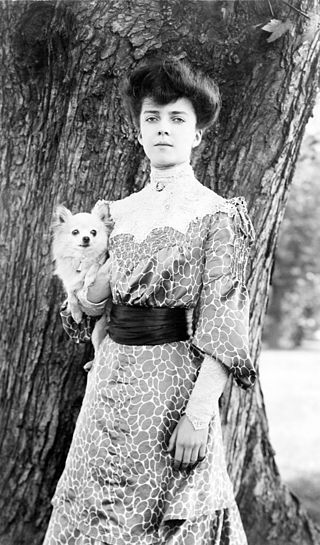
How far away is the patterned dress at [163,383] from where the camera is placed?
2.47 m

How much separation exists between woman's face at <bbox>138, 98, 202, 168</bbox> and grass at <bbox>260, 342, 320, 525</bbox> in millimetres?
3346

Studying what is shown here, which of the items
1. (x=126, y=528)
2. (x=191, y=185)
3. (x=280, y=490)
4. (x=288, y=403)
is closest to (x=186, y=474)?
(x=126, y=528)

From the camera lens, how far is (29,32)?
3299mm

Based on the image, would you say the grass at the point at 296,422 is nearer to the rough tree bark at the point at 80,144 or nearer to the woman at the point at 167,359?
the rough tree bark at the point at 80,144

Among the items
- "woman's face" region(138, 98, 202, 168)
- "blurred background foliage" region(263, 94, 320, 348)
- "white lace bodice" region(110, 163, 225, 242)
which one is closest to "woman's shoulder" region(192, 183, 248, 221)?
"white lace bodice" region(110, 163, 225, 242)

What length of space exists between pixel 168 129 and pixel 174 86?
0.16 metres

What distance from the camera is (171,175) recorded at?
8.82 feet

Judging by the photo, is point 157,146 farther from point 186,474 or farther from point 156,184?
point 186,474

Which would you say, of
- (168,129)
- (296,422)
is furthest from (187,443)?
(296,422)

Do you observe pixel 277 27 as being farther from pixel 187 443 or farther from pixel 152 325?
pixel 187 443

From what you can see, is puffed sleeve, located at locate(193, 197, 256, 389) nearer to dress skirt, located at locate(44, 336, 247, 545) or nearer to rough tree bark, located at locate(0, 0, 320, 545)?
dress skirt, located at locate(44, 336, 247, 545)

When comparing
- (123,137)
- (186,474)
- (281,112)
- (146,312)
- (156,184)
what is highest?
(281,112)

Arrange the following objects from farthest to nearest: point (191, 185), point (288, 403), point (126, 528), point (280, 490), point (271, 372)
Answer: point (271, 372)
point (288, 403)
point (280, 490)
point (191, 185)
point (126, 528)

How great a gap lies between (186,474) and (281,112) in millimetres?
A: 1736
